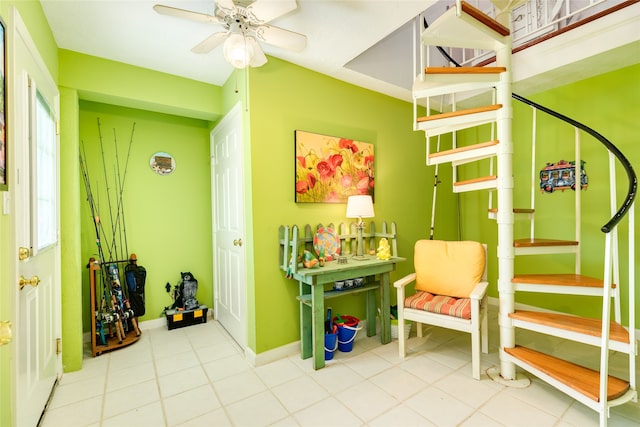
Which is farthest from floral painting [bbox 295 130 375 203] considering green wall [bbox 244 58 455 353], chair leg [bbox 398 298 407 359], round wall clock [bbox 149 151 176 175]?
round wall clock [bbox 149 151 176 175]

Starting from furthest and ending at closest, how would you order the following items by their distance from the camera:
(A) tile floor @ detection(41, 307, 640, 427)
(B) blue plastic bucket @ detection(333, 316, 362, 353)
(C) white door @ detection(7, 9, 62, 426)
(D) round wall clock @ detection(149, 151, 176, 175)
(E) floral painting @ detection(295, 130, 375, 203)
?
(D) round wall clock @ detection(149, 151, 176, 175), (E) floral painting @ detection(295, 130, 375, 203), (B) blue plastic bucket @ detection(333, 316, 362, 353), (A) tile floor @ detection(41, 307, 640, 427), (C) white door @ detection(7, 9, 62, 426)

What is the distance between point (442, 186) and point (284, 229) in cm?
252

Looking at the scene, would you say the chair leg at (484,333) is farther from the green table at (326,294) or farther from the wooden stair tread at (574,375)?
the green table at (326,294)

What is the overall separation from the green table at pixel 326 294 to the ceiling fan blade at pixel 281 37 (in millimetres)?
1626

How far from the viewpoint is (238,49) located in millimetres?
1851

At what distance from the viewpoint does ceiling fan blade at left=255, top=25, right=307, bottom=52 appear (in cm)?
174

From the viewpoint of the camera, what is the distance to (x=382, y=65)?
290 cm

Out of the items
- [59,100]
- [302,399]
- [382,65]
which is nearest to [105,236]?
[59,100]

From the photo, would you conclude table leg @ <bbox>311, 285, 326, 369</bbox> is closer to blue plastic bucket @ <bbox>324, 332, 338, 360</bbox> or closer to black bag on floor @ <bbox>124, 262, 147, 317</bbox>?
blue plastic bucket @ <bbox>324, 332, 338, 360</bbox>

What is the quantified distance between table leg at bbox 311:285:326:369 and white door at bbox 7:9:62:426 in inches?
65.0

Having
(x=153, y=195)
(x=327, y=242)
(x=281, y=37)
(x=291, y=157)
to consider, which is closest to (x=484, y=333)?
(x=327, y=242)

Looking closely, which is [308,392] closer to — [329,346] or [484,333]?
[329,346]

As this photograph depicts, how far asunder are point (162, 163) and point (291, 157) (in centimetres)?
164

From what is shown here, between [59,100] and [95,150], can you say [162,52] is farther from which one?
[95,150]
